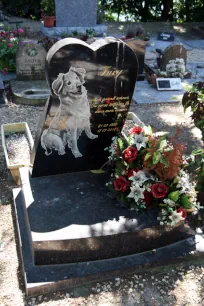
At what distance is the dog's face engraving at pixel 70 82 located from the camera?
3795 millimetres

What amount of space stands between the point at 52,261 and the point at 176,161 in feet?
5.08

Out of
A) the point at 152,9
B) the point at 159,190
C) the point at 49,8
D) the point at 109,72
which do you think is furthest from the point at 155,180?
the point at 152,9

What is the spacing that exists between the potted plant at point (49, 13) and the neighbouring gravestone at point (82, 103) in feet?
27.2

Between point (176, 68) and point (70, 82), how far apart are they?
5192mm

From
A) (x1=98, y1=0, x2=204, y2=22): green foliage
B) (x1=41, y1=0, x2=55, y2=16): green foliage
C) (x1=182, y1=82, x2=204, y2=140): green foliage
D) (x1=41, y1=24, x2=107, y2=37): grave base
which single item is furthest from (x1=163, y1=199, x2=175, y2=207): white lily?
(x1=98, y1=0, x2=204, y2=22): green foliage

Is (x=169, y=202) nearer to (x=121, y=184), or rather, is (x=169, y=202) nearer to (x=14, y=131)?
(x=121, y=184)

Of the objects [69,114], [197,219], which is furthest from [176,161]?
[69,114]

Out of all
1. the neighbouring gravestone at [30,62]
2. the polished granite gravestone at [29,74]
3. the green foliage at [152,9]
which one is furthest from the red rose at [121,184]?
the green foliage at [152,9]

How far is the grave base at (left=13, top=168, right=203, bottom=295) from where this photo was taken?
347 centimetres

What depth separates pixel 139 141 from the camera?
12.7 ft

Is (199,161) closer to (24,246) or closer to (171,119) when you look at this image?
(24,246)

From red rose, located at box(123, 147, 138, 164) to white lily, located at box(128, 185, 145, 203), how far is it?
286mm

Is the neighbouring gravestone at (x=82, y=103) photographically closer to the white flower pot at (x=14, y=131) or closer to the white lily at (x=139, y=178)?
the white flower pot at (x=14, y=131)

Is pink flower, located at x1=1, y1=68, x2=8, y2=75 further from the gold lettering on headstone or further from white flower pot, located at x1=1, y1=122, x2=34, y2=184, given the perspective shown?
the gold lettering on headstone
